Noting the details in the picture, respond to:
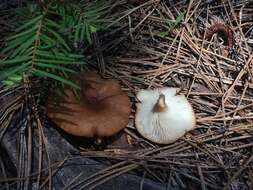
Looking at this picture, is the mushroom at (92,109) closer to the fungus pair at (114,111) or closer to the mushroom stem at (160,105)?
→ the fungus pair at (114,111)

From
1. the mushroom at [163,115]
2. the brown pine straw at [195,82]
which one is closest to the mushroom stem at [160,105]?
the mushroom at [163,115]

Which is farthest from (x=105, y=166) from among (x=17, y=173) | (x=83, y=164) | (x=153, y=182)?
(x=17, y=173)

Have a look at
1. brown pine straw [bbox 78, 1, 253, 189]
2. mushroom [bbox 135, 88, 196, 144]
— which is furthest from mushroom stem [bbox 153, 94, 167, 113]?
brown pine straw [bbox 78, 1, 253, 189]

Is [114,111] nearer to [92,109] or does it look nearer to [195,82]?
[92,109]

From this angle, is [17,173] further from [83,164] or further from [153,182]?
[153,182]

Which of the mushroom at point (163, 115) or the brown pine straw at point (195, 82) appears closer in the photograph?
the brown pine straw at point (195, 82)

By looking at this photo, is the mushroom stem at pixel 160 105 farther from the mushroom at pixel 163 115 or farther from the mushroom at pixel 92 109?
the mushroom at pixel 92 109

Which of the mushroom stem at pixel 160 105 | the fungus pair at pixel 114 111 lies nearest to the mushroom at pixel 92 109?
the fungus pair at pixel 114 111

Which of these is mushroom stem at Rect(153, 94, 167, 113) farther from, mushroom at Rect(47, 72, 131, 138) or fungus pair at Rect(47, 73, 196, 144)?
mushroom at Rect(47, 72, 131, 138)
